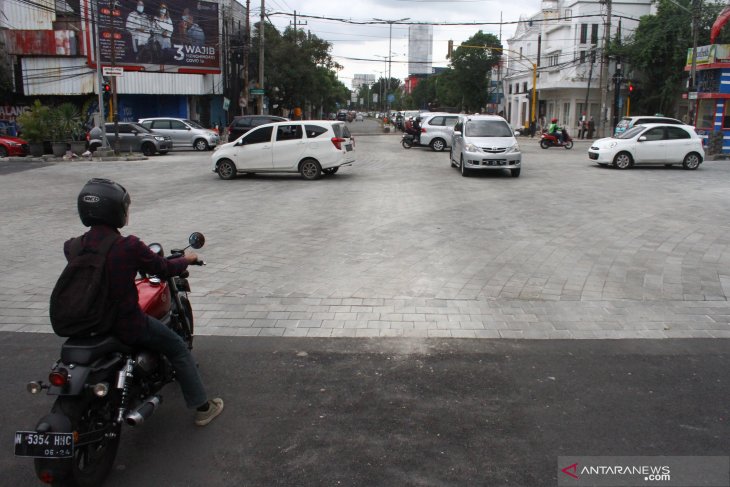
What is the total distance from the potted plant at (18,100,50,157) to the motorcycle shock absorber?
1036 inches

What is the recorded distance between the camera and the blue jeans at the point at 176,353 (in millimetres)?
3732

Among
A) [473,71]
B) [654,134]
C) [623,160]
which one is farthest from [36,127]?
[473,71]

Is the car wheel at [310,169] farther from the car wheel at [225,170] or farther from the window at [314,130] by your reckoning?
the car wheel at [225,170]

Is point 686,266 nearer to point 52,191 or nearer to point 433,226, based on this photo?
point 433,226

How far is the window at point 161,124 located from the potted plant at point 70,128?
321cm

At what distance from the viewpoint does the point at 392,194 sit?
1500cm

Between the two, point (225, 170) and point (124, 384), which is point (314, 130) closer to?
point (225, 170)

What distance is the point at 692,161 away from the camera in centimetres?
2178

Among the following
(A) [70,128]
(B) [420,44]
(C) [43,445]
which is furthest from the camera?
(B) [420,44]

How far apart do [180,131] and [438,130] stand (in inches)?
485

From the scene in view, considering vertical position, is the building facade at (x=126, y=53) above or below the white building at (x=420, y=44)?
Answer: below

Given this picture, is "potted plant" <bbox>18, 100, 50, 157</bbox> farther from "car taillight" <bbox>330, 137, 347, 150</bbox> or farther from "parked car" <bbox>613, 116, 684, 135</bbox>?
"parked car" <bbox>613, 116, 684, 135</bbox>

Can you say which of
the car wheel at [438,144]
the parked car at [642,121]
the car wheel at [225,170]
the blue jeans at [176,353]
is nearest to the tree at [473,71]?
the parked car at [642,121]

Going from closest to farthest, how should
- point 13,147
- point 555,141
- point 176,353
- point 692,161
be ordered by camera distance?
point 176,353, point 692,161, point 13,147, point 555,141
